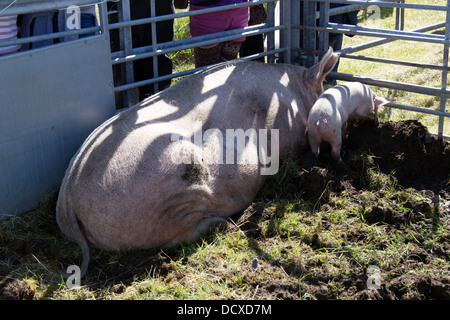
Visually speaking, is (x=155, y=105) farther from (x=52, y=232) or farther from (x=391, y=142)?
(x=391, y=142)

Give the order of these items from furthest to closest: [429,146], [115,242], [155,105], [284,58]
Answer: [284,58] < [429,146] < [155,105] < [115,242]

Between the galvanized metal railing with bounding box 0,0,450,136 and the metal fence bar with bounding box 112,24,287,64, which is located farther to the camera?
the metal fence bar with bounding box 112,24,287,64

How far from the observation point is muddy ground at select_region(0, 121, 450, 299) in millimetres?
3283

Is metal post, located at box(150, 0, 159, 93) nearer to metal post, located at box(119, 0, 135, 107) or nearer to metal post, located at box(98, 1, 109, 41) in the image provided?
metal post, located at box(119, 0, 135, 107)

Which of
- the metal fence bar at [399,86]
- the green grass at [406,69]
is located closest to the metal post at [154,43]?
the metal fence bar at [399,86]

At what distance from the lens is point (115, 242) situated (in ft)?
12.1

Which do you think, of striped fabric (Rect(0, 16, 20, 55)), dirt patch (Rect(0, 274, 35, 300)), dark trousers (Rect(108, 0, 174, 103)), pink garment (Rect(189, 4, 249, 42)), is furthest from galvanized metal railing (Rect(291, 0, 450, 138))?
dirt patch (Rect(0, 274, 35, 300))

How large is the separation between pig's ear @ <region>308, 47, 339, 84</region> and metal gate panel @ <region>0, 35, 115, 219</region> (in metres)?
1.74

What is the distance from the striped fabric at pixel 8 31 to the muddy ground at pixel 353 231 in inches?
40.4

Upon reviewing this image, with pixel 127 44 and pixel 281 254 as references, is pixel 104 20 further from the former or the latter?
pixel 281 254

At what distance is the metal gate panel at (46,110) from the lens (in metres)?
3.88

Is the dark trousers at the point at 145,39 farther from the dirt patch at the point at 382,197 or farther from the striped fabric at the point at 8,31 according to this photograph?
the dirt patch at the point at 382,197

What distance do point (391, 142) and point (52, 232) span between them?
2.59m
